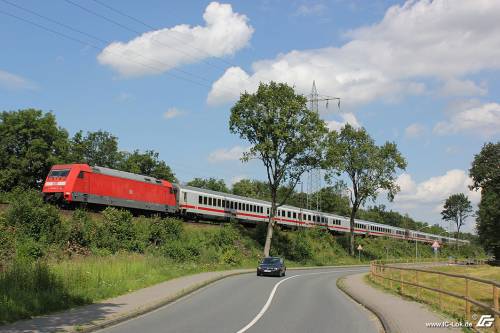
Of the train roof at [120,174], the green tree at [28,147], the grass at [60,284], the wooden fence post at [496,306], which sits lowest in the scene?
the grass at [60,284]

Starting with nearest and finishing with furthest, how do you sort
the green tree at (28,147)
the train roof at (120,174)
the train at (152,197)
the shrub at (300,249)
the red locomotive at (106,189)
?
the red locomotive at (106,189), the train at (152,197), the train roof at (120,174), the shrub at (300,249), the green tree at (28,147)

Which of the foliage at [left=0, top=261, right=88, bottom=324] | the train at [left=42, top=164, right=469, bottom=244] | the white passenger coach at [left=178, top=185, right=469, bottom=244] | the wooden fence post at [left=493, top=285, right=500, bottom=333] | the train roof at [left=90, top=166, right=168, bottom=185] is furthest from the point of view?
the white passenger coach at [left=178, top=185, right=469, bottom=244]

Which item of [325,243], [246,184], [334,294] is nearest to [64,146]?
[325,243]

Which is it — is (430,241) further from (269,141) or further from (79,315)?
(79,315)

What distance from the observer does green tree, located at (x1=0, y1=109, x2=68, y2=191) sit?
198ft

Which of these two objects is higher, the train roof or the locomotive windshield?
the train roof

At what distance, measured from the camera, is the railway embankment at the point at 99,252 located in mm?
15664

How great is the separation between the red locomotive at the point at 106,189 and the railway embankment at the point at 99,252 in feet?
7.72

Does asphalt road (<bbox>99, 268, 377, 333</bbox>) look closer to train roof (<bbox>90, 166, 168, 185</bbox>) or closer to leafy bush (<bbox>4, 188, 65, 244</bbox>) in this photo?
leafy bush (<bbox>4, 188, 65, 244</bbox>)

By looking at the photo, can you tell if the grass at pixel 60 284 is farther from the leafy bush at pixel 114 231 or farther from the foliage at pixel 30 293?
the leafy bush at pixel 114 231

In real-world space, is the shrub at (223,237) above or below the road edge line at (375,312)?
above

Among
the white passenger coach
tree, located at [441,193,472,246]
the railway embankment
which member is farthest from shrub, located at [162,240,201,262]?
tree, located at [441,193,472,246]

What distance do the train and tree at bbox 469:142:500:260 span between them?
25.8 metres

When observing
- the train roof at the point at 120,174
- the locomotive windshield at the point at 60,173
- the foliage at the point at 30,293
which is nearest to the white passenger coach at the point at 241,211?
the train roof at the point at 120,174
